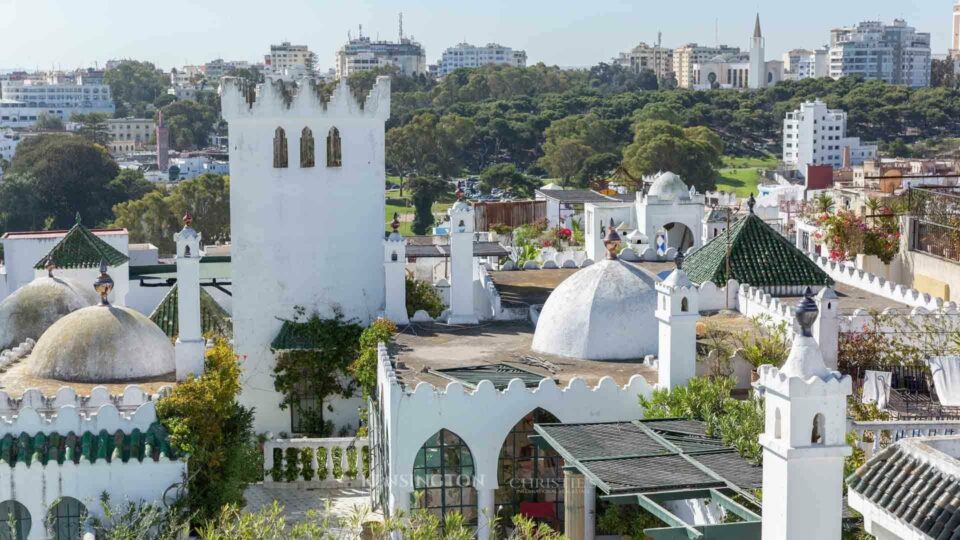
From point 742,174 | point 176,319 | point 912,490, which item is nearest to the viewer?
point 912,490

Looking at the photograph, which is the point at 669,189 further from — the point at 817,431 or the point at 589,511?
the point at 817,431

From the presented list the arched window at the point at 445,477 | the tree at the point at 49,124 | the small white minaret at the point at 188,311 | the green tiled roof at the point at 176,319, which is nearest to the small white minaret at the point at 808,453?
the arched window at the point at 445,477

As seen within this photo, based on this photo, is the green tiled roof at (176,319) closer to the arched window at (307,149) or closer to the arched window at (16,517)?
the arched window at (307,149)

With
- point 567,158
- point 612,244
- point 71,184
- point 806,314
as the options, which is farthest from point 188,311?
point 567,158

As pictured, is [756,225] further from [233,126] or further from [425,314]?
[233,126]

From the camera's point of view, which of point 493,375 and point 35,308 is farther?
point 35,308

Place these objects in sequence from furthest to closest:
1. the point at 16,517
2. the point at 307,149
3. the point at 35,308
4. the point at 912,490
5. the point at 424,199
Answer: the point at 424,199
the point at 307,149
the point at 35,308
the point at 16,517
the point at 912,490
